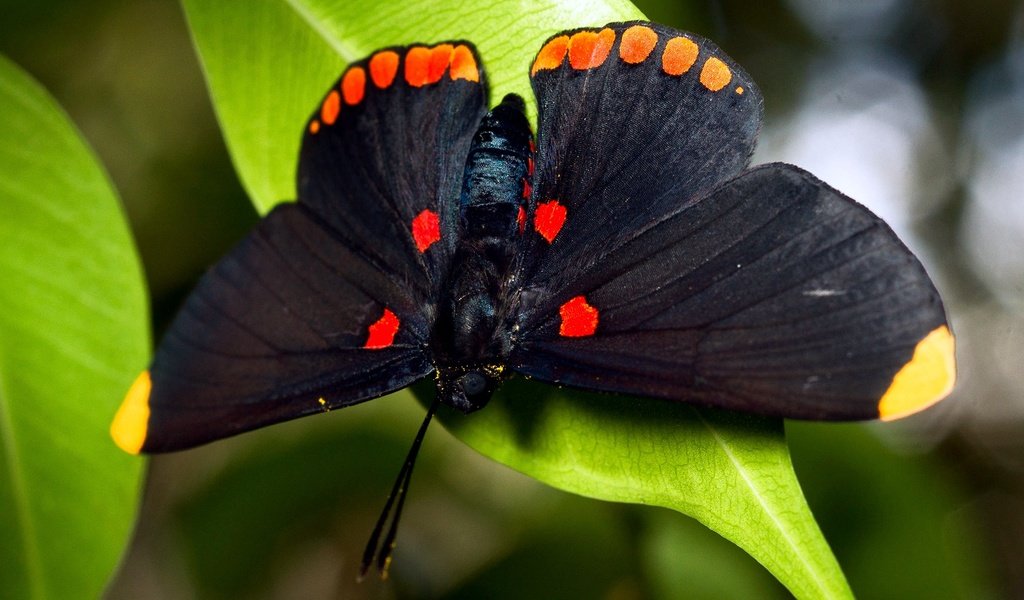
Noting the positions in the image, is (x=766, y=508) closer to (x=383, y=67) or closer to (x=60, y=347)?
(x=383, y=67)

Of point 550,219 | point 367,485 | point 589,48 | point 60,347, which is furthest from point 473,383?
point 367,485

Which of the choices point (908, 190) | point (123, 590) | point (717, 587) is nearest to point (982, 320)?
point (908, 190)

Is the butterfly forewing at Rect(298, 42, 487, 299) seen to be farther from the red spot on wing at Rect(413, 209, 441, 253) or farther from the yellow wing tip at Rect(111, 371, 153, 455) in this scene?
the yellow wing tip at Rect(111, 371, 153, 455)

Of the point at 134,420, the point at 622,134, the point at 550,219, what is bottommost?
the point at 134,420

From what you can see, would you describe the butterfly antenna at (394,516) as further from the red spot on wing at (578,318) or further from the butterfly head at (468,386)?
the red spot on wing at (578,318)

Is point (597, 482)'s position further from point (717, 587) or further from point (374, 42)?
point (717, 587)

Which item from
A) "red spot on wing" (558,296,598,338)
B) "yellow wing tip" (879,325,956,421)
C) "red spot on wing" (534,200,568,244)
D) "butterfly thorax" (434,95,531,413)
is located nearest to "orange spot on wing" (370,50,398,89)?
"butterfly thorax" (434,95,531,413)

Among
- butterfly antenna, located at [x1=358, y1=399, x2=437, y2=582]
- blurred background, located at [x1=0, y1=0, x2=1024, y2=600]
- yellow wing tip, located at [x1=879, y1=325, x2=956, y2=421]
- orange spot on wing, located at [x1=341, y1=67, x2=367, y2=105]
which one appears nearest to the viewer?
yellow wing tip, located at [x1=879, y1=325, x2=956, y2=421]
